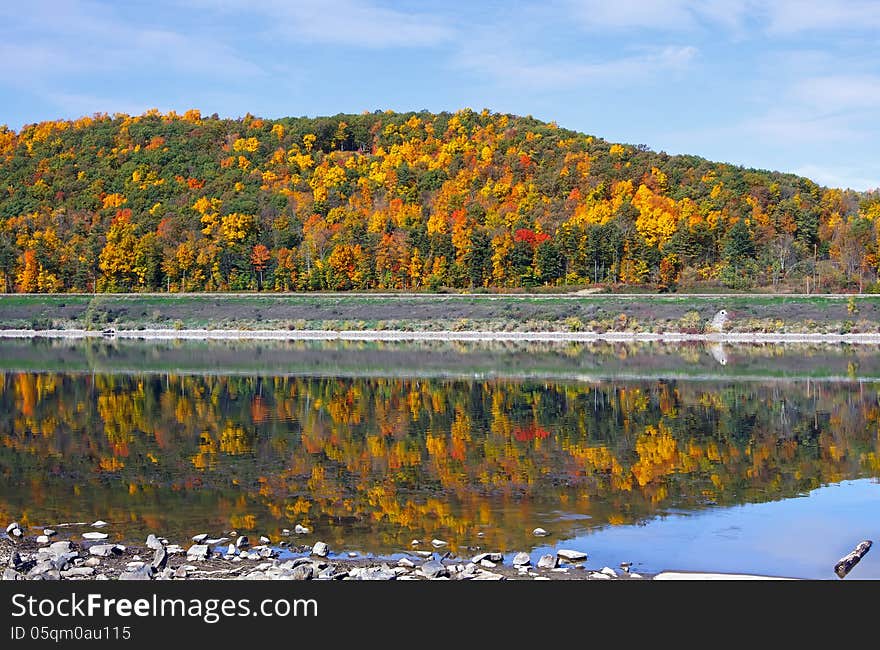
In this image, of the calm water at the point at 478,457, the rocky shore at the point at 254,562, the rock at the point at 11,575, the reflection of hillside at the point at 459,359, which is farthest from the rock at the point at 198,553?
the reflection of hillside at the point at 459,359

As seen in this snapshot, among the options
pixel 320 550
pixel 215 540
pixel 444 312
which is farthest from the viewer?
pixel 444 312

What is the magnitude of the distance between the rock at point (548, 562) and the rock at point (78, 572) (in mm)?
5305

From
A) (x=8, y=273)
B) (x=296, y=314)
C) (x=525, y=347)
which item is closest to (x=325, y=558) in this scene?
(x=525, y=347)

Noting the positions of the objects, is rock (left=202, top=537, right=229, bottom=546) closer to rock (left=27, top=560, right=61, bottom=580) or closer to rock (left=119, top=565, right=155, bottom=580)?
rock (left=119, top=565, right=155, bottom=580)

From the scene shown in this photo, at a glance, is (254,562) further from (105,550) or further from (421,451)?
(421,451)

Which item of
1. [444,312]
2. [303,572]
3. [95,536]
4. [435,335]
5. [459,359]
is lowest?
[95,536]

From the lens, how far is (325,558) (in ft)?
41.4

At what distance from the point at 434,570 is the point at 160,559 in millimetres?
3380

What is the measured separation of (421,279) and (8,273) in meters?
38.2

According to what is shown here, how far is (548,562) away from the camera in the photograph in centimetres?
1216

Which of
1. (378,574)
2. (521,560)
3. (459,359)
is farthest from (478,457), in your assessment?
(459,359)

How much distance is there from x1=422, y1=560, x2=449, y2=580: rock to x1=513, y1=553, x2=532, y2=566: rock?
0.94 m

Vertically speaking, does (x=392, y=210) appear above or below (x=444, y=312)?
above

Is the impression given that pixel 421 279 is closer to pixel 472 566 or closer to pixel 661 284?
pixel 661 284
